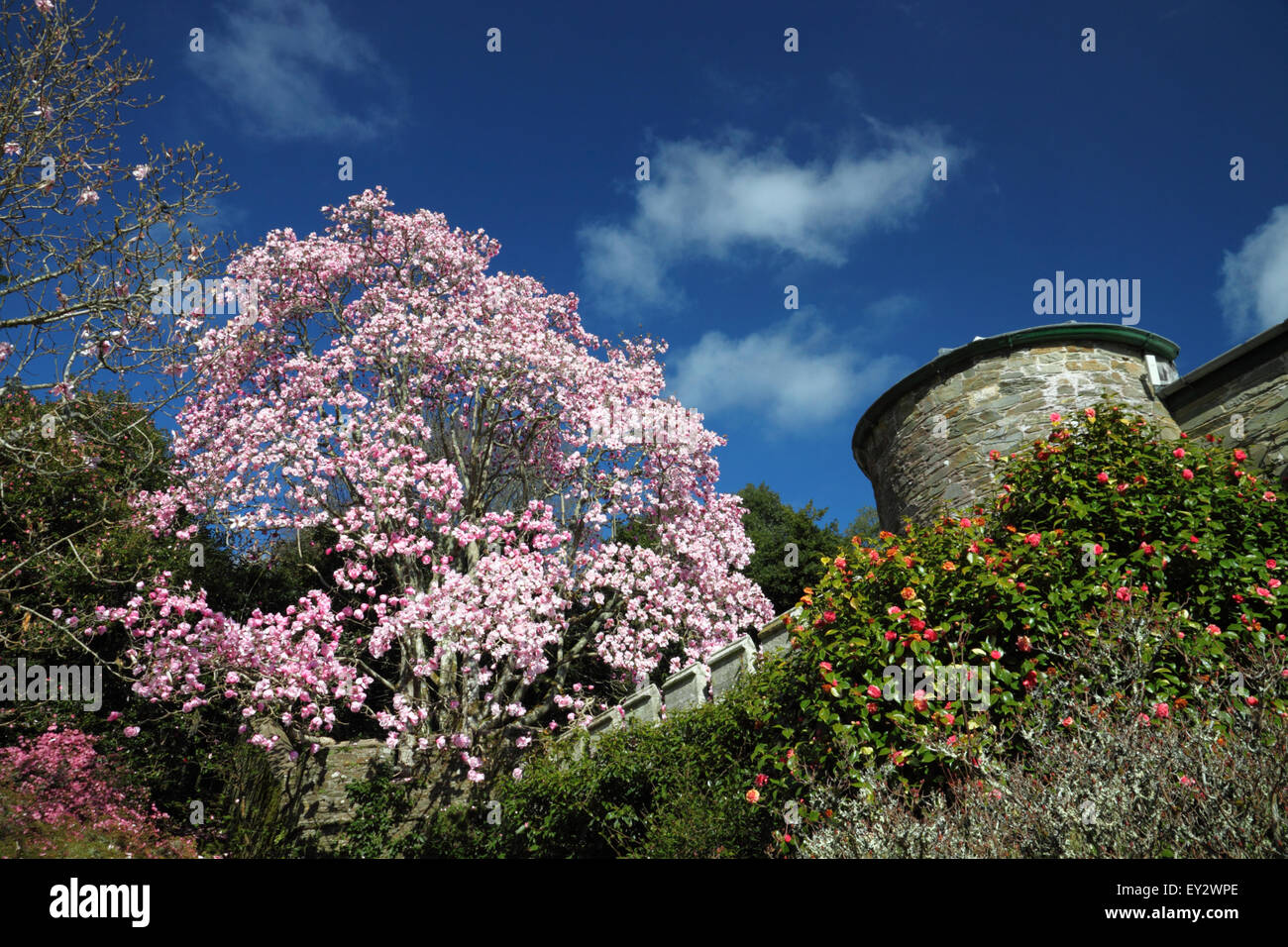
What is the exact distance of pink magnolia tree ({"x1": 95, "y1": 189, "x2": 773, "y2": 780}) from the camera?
37.3 ft

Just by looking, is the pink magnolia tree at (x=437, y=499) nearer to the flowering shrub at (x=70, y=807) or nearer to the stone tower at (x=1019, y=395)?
the flowering shrub at (x=70, y=807)

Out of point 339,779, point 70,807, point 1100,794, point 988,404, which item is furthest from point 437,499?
point 1100,794

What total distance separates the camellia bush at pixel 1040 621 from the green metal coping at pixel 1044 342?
3781 mm

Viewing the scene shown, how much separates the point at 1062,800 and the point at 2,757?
525 inches

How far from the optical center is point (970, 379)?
10625 millimetres

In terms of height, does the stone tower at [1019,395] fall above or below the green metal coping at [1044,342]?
below

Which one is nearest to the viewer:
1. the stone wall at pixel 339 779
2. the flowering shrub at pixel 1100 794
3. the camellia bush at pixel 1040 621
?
the flowering shrub at pixel 1100 794

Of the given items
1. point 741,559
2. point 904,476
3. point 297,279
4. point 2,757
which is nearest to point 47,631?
point 2,757

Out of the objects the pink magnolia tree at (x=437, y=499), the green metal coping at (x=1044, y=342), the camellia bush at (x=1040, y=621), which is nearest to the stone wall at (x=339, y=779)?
the pink magnolia tree at (x=437, y=499)

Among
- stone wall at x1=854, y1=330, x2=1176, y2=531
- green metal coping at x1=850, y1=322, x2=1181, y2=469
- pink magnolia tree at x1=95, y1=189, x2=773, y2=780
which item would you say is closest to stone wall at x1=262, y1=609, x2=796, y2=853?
pink magnolia tree at x1=95, y1=189, x2=773, y2=780

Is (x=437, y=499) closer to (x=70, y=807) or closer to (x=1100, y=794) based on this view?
(x=70, y=807)

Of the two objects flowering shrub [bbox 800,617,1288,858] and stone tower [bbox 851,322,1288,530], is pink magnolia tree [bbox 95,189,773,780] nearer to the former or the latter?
stone tower [bbox 851,322,1288,530]

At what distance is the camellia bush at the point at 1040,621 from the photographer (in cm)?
499
